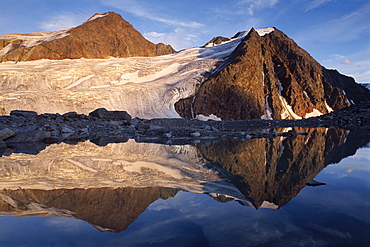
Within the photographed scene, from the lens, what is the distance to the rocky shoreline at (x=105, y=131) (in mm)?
7191

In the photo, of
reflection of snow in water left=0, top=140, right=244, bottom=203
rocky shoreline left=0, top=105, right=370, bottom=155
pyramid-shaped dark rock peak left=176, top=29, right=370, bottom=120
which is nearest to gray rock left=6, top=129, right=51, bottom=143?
rocky shoreline left=0, top=105, right=370, bottom=155

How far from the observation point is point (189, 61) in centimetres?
2494

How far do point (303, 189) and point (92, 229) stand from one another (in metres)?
1.63

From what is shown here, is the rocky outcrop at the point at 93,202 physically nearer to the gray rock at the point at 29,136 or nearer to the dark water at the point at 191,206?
the dark water at the point at 191,206

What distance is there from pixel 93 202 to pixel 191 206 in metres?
0.73

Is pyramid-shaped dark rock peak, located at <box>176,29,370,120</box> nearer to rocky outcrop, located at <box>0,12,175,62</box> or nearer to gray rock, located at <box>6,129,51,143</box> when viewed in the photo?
gray rock, located at <box>6,129,51,143</box>

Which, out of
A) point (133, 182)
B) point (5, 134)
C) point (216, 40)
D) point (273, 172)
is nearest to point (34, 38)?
point (216, 40)

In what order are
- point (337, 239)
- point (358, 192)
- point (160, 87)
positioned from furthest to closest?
point (160, 87), point (358, 192), point (337, 239)

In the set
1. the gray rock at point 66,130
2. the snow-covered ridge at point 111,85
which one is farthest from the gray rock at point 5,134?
the snow-covered ridge at point 111,85

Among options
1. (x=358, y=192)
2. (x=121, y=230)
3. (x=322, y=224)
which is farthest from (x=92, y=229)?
(x=358, y=192)

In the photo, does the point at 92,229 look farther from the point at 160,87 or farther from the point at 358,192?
the point at 160,87

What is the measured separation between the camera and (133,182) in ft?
8.37

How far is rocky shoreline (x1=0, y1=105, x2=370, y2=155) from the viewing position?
7.19 meters

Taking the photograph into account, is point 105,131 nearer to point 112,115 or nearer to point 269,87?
point 112,115
